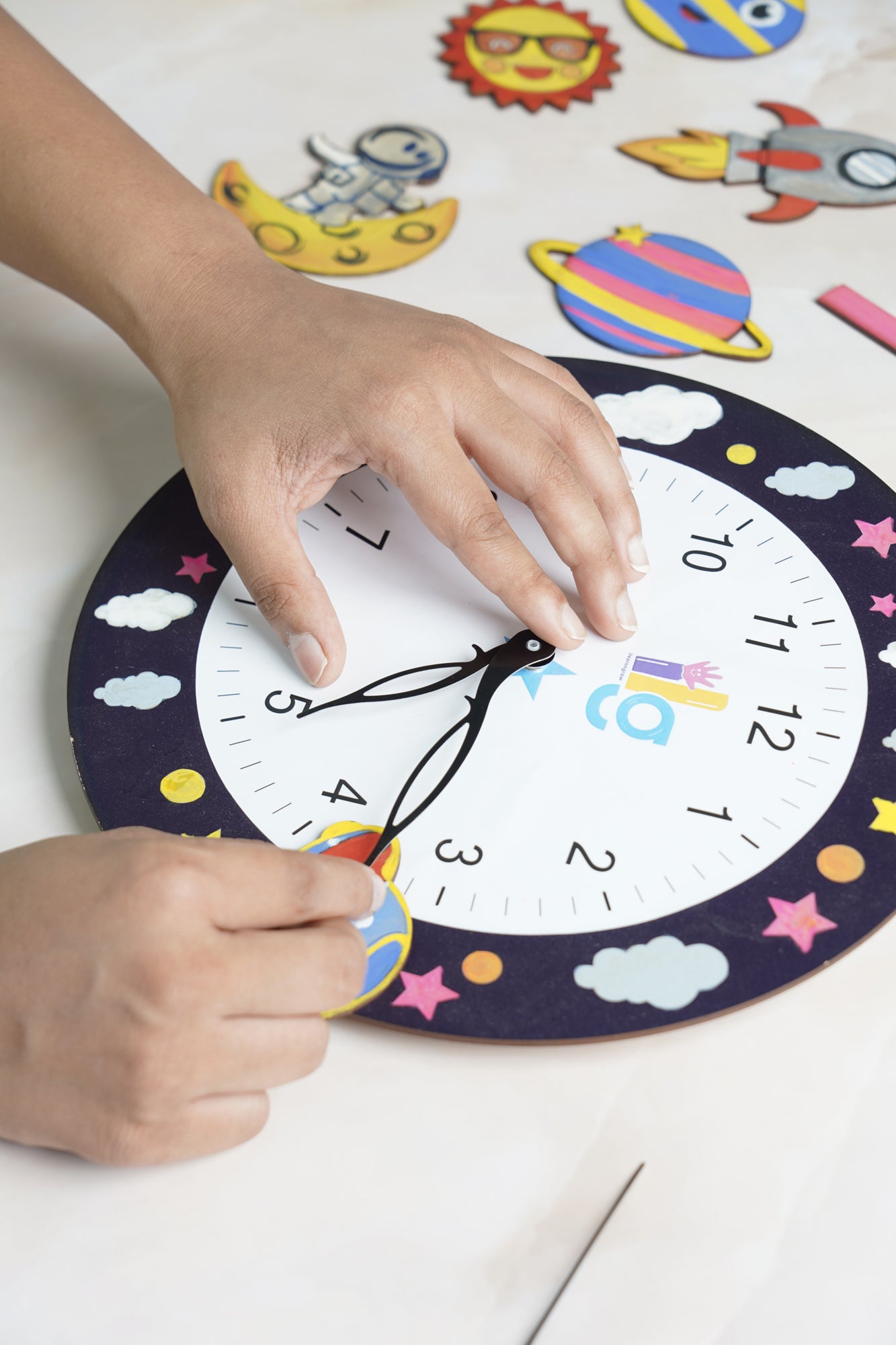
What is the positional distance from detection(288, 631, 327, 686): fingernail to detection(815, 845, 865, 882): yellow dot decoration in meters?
0.32

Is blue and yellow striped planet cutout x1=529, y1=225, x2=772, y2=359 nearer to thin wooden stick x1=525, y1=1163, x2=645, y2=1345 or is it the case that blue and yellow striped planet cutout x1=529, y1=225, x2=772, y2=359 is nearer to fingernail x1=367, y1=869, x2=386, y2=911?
fingernail x1=367, y1=869, x2=386, y2=911

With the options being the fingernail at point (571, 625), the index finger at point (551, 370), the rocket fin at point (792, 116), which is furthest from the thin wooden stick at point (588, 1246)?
the rocket fin at point (792, 116)

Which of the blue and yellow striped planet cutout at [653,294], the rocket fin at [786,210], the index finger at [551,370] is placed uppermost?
the rocket fin at [786,210]

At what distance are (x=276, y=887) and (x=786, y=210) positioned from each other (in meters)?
0.86

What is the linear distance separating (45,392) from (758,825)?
712mm

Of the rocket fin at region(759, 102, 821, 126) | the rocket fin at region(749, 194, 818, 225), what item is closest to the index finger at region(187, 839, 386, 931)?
the rocket fin at region(749, 194, 818, 225)

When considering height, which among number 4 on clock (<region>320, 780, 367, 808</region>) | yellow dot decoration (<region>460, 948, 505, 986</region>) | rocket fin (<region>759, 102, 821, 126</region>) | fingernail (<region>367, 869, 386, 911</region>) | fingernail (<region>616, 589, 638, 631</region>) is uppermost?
rocket fin (<region>759, 102, 821, 126</region>)

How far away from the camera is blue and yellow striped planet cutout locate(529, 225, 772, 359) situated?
96 centimetres

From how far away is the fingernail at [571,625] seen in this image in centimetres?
72

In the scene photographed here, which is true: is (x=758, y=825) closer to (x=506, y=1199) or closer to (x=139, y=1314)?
(x=506, y=1199)

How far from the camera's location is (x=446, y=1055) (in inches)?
23.1

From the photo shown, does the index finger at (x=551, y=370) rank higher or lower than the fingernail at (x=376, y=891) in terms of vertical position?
higher

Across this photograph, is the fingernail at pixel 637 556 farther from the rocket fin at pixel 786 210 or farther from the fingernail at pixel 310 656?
the rocket fin at pixel 786 210

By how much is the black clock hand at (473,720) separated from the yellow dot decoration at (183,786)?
0.12m
